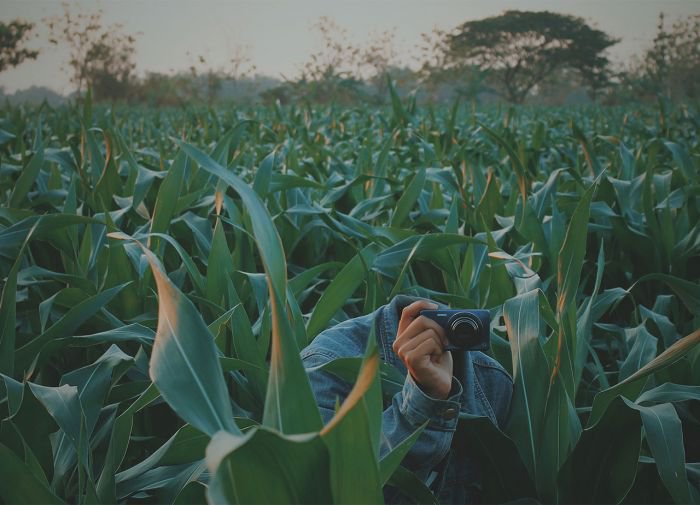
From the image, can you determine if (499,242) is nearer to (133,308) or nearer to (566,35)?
(133,308)

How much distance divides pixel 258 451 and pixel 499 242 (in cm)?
125

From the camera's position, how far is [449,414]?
0.80 meters

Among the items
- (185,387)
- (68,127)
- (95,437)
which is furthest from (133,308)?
(68,127)

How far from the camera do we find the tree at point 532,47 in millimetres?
34625

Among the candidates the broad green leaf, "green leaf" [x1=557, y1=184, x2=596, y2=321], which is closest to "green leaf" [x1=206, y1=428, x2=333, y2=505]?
"green leaf" [x1=557, y1=184, x2=596, y2=321]

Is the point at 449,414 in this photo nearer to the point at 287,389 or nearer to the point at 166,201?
the point at 287,389

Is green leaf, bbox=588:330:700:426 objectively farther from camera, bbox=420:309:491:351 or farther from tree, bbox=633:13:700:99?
tree, bbox=633:13:700:99

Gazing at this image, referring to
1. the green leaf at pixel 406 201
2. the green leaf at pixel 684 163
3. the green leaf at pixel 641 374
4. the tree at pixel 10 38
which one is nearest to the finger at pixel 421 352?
the green leaf at pixel 641 374

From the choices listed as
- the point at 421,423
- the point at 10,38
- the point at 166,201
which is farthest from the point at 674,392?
the point at 10,38

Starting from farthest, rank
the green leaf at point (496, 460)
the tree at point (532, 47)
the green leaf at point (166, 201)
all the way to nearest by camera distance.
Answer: the tree at point (532, 47)
the green leaf at point (166, 201)
the green leaf at point (496, 460)

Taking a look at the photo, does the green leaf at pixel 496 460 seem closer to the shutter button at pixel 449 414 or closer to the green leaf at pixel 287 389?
the shutter button at pixel 449 414

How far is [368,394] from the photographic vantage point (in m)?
0.52

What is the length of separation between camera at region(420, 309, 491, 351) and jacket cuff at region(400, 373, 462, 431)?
7 cm

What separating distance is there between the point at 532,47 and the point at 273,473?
37.9m
